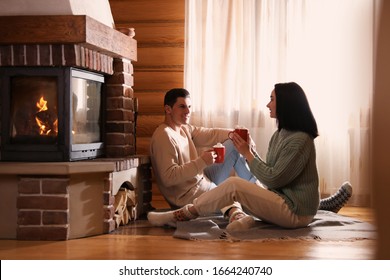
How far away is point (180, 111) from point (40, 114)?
3.13ft

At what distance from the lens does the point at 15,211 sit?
9.73 ft

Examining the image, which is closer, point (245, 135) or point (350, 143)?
point (245, 135)

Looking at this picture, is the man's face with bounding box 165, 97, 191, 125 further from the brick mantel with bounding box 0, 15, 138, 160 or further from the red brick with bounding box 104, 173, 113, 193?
the red brick with bounding box 104, 173, 113, 193

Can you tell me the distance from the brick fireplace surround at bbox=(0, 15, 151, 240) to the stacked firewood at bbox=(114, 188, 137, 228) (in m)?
0.10

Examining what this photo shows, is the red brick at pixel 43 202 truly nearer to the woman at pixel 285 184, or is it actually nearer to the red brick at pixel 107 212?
the red brick at pixel 107 212

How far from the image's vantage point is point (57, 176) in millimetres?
2941

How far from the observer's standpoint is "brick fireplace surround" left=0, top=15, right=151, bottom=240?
2930mm

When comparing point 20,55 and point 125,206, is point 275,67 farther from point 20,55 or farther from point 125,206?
point 20,55

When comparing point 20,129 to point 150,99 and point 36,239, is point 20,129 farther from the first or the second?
point 150,99

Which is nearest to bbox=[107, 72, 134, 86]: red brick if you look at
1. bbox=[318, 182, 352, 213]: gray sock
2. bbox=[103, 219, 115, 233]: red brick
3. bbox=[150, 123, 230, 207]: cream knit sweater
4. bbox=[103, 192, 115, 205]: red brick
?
bbox=[150, 123, 230, 207]: cream knit sweater
